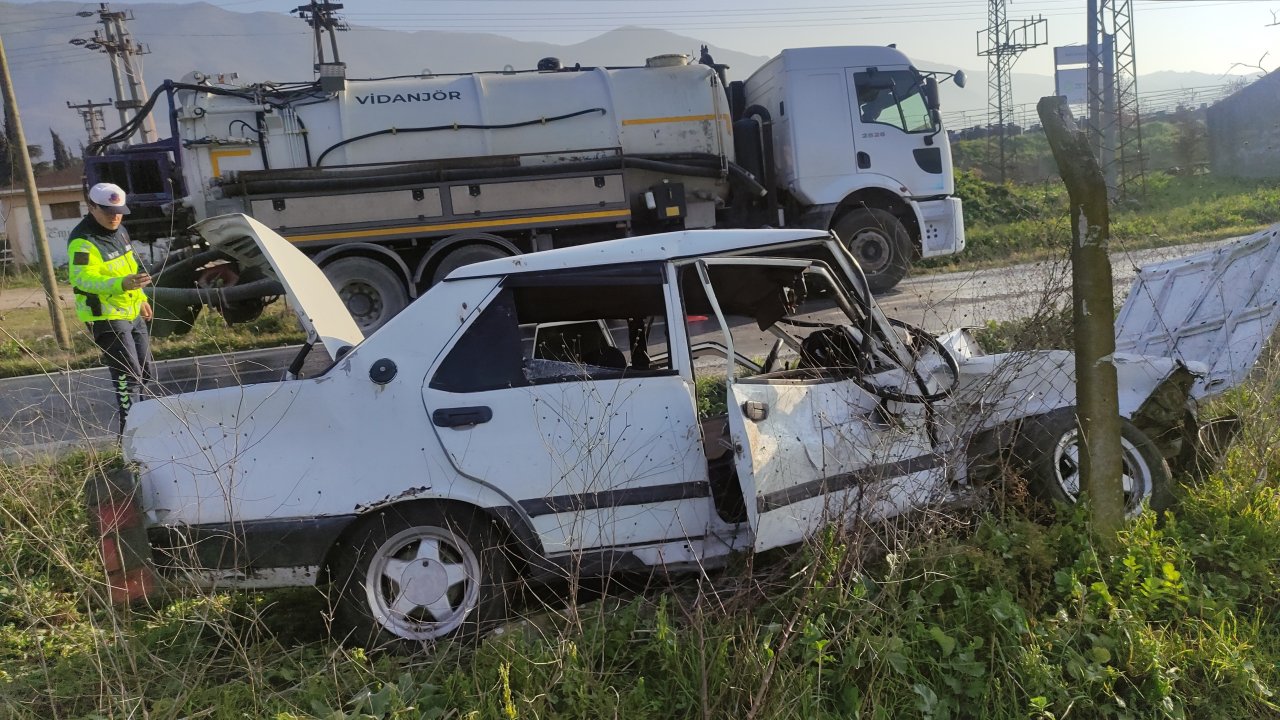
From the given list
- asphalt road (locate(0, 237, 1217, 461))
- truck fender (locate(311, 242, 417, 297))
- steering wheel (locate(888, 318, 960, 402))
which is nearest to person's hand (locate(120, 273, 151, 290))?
asphalt road (locate(0, 237, 1217, 461))

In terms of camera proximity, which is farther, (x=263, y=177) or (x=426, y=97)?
(x=426, y=97)

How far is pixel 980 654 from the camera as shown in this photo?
2.71 metres

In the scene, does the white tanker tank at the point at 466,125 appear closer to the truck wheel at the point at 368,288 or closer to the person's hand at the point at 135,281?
the truck wheel at the point at 368,288

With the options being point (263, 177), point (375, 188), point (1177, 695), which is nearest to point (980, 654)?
point (1177, 695)

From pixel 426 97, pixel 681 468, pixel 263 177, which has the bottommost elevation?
pixel 681 468

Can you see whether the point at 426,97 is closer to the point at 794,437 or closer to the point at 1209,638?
the point at 794,437

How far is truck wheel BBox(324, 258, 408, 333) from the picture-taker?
972 centimetres

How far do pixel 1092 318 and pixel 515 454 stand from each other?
7.47 feet

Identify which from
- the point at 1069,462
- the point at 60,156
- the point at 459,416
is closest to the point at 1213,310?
the point at 1069,462

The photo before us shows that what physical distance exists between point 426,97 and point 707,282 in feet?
27.3

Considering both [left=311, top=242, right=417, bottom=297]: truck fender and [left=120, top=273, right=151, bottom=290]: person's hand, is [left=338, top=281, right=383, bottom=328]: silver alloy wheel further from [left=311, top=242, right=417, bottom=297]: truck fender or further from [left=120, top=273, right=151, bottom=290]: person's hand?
[left=120, top=273, right=151, bottom=290]: person's hand

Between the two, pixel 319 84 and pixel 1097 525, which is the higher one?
pixel 319 84

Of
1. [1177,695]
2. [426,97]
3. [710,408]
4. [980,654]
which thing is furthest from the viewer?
[426,97]

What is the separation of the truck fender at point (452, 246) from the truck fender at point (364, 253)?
0.14 m
